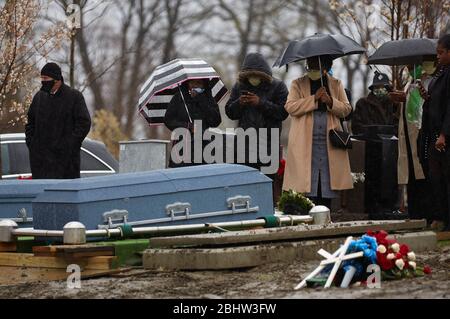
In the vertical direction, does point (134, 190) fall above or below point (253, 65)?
below

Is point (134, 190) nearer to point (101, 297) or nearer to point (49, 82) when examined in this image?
point (101, 297)

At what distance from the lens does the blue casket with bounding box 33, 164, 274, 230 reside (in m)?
12.5

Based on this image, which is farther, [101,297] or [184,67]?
[184,67]

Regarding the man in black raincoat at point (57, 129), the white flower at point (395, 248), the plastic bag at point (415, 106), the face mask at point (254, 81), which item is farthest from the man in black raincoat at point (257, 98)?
the white flower at point (395, 248)

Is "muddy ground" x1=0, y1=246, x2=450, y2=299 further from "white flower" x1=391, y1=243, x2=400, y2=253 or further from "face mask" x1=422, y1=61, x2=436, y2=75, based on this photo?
"face mask" x1=422, y1=61, x2=436, y2=75

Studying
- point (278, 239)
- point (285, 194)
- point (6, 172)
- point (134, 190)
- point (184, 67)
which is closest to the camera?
point (278, 239)

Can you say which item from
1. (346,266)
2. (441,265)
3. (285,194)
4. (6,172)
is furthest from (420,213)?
(6,172)

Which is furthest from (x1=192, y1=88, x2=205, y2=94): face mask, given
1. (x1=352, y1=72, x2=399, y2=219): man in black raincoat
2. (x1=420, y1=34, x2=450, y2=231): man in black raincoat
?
(x1=420, y1=34, x2=450, y2=231): man in black raincoat

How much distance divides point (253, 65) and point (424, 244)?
4.26 meters

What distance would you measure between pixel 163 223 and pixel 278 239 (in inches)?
51.3

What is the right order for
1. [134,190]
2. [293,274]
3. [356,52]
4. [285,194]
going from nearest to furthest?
[293,274], [134,190], [285,194], [356,52]

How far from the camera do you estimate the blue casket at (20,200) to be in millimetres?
13977

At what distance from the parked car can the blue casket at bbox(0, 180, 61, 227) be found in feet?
17.8

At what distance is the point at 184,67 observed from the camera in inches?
676
